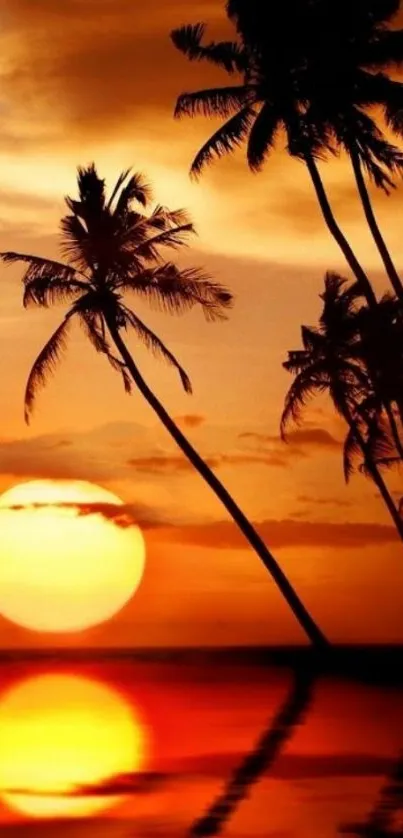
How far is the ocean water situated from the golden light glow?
0.03 meters

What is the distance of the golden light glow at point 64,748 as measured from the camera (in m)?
15.5

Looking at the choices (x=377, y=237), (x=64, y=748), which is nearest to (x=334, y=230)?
(x=377, y=237)

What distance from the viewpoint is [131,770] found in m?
18.5

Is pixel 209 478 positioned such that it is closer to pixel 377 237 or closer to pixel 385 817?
pixel 377 237

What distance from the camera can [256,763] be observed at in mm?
19047

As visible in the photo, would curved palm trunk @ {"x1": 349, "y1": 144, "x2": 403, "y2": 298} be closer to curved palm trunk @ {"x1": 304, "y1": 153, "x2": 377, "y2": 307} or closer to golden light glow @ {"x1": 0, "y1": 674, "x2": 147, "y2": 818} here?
curved palm trunk @ {"x1": 304, "y1": 153, "x2": 377, "y2": 307}

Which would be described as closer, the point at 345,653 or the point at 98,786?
the point at 98,786

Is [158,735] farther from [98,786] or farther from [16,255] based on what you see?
[16,255]

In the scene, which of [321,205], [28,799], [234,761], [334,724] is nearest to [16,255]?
[321,205]

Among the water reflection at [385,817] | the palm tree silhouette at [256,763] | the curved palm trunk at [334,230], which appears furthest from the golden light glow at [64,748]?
the curved palm trunk at [334,230]

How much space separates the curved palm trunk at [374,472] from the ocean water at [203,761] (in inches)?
262

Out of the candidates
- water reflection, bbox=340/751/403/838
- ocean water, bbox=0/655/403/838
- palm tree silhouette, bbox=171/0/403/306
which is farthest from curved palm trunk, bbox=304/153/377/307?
water reflection, bbox=340/751/403/838

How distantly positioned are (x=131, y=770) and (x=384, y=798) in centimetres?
410

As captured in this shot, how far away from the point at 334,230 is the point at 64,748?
14.9 meters
